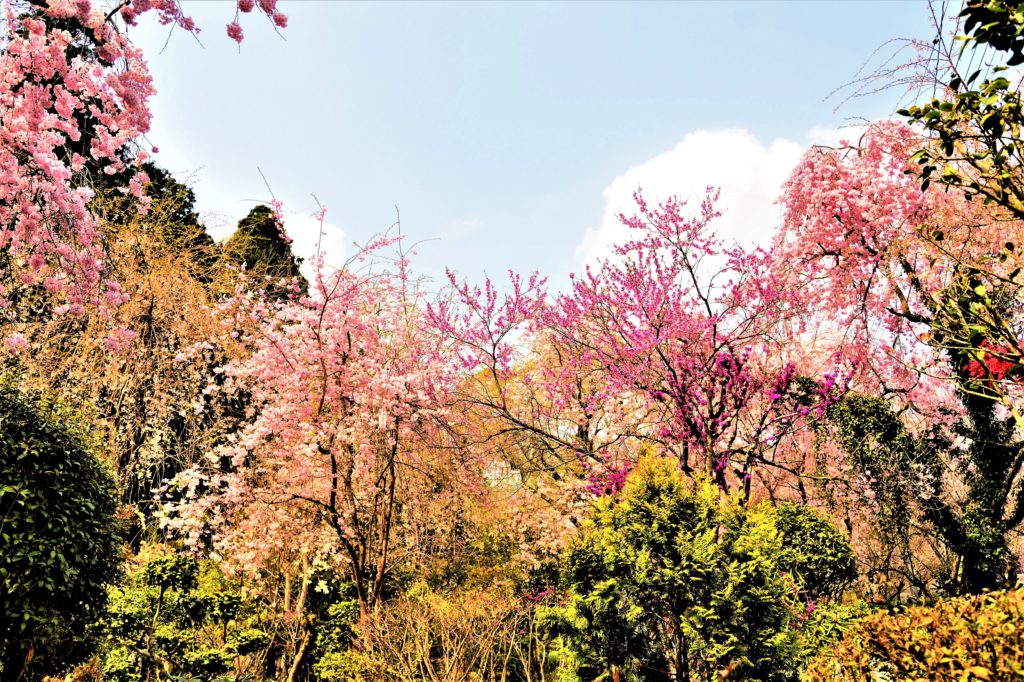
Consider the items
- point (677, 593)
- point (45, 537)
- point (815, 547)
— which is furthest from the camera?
point (815, 547)

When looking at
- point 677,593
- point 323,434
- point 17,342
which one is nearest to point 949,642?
point 677,593

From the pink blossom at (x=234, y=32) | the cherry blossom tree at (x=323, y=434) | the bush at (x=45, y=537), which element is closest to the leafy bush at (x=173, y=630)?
the cherry blossom tree at (x=323, y=434)

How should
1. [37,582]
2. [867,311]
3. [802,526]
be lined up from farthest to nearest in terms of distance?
[867,311] → [802,526] → [37,582]

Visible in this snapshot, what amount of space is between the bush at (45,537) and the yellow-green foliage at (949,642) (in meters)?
5.39

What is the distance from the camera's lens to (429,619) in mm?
6699

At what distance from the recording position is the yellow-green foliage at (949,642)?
9.61ft

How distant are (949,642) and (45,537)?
5987mm

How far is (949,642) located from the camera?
313 cm

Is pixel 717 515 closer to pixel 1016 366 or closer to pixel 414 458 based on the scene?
pixel 1016 366

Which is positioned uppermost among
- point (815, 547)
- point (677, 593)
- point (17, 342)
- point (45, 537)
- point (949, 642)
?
point (17, 342)

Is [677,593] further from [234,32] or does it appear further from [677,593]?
[234,32]

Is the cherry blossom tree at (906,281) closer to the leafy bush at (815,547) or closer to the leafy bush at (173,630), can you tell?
the leafy bush at (815,547)

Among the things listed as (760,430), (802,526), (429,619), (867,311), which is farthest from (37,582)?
(867,311)

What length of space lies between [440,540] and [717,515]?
22.2 ft
